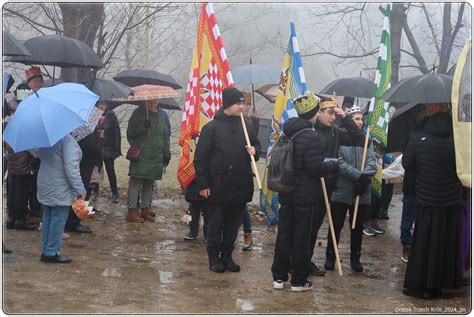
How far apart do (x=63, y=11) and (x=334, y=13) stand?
26.6 feet

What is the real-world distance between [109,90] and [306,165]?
14.8 feet

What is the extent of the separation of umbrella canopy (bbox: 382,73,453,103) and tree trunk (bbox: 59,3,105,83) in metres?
7.45

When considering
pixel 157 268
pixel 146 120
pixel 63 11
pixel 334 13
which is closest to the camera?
pixel 157 268

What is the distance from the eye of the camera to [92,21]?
13438 millimetres

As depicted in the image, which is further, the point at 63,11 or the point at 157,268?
the point at 63,11

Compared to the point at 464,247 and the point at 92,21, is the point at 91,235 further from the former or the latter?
the point at 92,21

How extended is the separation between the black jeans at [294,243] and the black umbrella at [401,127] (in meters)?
1.70

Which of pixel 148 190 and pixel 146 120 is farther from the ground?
pixel 146 120

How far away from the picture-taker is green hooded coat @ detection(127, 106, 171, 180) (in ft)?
32.4

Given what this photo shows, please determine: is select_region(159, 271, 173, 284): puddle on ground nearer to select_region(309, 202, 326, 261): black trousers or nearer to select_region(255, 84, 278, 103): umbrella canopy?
select_region(309, 202, 326, 261): black trousers

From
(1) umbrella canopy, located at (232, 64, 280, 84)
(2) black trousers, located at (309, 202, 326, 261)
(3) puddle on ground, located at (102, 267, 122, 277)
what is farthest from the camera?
(1) umbrella canopy, located at (232, 64, 280, 84)

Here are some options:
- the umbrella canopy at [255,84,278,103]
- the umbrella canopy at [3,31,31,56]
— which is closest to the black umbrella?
the umbrella canopy at [3,31,31,56]

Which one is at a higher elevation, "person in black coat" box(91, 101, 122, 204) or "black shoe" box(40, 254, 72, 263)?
"person in black coat" box(91, 101, 122, 204)

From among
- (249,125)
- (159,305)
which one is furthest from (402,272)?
(159,305)
